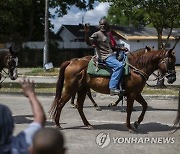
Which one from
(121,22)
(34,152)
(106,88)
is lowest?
(121,22)

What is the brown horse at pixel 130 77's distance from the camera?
30.9 ft

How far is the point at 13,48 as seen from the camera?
11375mm

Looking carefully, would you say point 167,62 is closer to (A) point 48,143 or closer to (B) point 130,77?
(B) point 130,77

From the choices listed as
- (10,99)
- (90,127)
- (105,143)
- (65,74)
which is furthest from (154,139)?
(10,99)

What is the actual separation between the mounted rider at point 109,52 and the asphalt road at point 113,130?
1084 mm

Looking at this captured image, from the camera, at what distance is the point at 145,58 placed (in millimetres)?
9703

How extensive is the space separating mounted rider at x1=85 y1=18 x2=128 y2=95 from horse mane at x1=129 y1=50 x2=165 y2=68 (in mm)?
346

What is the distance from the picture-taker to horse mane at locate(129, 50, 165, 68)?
9.64m

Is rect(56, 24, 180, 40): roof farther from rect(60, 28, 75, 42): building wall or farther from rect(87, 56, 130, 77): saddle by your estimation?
rect(87, 56, 130, 77): saddle

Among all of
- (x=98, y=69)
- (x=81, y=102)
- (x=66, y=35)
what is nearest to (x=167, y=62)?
(x=98, y=69)

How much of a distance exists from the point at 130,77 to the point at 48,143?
267 inches

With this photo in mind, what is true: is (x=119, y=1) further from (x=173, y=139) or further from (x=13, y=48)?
(x=173, y=139)

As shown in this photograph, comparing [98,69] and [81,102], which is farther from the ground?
[98,69]

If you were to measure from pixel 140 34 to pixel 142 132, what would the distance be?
41.9 meters
